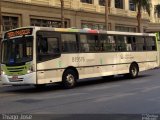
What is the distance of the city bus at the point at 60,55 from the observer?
18.8 metres

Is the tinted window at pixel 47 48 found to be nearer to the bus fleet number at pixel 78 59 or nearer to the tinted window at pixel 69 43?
the tinted window at pixel 69 43

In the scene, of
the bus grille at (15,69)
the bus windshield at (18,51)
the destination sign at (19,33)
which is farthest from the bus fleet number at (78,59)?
the bus grille at (15,69)

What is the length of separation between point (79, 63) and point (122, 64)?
14.5 feet

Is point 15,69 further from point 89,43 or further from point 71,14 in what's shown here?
point 71,14

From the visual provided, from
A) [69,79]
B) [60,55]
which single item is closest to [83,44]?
[60,55]

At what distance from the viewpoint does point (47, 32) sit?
19500mm

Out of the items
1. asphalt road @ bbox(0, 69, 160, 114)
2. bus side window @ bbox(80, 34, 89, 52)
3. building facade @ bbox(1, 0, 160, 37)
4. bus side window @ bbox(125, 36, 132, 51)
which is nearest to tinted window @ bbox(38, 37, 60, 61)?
bus side window @ bbox(80, 34, 89, 52)

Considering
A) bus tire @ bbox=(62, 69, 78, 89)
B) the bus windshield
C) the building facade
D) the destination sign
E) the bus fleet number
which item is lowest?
bus tire @ bbox=(62, 69, 78, 89)

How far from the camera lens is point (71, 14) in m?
41.3

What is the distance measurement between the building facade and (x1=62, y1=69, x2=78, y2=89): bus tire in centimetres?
1479

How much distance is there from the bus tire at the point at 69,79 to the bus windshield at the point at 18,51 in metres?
2.24

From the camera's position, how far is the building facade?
34875 millimetres

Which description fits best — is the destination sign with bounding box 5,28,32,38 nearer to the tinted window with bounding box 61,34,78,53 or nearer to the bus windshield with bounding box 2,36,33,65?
the bus windshield with bounding box 2,36,33,65

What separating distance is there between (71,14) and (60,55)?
21.8 metres
